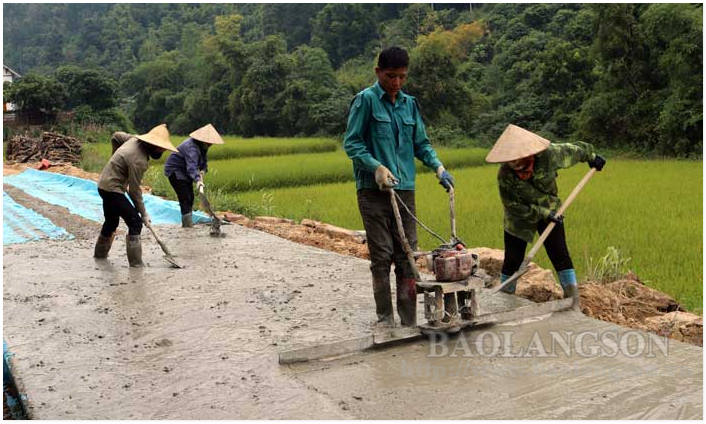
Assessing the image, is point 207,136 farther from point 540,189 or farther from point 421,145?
point 540,189

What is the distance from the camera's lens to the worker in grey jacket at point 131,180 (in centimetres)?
616

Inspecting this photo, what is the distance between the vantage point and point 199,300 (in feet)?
16.9

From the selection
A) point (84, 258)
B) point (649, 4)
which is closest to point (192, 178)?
point (84, 258)

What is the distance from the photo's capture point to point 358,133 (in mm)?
4105

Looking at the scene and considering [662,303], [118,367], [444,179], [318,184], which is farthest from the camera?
[318,184]

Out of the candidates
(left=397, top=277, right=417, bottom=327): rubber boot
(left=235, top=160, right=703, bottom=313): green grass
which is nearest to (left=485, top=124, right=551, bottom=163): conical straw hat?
(left=397, top=277, right=417, bottom=327): rubber boot

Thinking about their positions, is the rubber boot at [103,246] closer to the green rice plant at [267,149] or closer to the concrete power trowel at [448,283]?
the concrete power trowel at [448,283]

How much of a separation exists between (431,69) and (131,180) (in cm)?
2483

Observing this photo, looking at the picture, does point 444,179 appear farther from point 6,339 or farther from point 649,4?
point 649,4

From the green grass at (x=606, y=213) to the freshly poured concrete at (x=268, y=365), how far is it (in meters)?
1.85

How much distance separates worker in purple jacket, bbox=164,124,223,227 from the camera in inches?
306

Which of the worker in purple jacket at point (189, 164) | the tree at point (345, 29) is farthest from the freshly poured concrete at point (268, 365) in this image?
the tree at point (345, 29)

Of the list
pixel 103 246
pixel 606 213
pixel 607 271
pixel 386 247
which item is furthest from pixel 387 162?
pixel 606 213

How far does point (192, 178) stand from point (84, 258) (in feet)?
4.82
